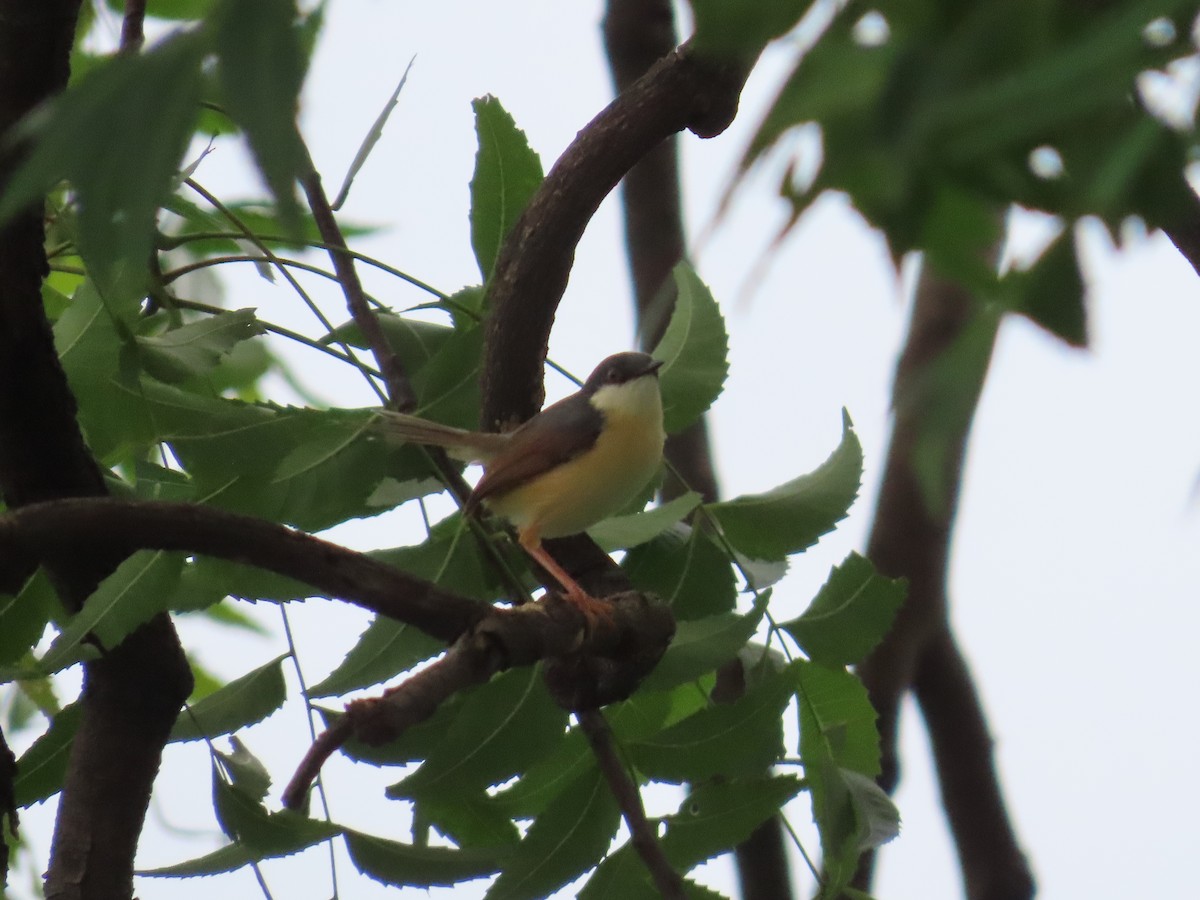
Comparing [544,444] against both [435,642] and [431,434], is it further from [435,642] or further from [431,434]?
[435,642]

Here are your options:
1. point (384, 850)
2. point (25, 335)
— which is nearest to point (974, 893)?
point (384, 850)

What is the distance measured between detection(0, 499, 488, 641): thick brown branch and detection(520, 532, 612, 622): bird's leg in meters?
0.34

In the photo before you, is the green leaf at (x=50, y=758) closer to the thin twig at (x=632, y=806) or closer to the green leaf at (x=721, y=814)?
the thin twig at (x=632, y=806)

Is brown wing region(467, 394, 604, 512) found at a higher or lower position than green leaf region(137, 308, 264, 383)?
higher

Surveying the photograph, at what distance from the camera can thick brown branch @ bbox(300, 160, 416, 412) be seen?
7.17 ft

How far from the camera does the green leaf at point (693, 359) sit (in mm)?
2410

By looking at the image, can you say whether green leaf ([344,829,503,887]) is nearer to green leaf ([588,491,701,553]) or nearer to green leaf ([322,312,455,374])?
green leaf ([588,491,701,553])

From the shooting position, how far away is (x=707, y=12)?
0.88m

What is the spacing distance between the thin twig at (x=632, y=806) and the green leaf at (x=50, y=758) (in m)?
0.86

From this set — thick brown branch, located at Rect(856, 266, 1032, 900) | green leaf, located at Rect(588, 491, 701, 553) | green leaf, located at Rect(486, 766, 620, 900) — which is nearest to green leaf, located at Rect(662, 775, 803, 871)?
green leaf, located at Rect(486, 766, 620, 900)

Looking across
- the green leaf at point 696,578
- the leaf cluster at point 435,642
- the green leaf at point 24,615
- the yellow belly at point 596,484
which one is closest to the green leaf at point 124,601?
the leaf cluster at point 435,642

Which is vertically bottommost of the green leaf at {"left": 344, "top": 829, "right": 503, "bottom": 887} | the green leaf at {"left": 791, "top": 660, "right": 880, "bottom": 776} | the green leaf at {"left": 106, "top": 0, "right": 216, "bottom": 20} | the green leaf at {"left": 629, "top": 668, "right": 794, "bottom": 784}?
the green leaf at {"left": 344, "top": 829, "right": 503, "bottom": 887}

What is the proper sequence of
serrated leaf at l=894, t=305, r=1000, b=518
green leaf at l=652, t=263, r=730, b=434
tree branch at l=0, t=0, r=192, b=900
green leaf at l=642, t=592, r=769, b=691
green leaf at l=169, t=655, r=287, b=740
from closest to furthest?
1. serrated leaf at l=894, t=305, r=1000, b=518
2. tree branch at l=0, t=0, r=192, b=900
3. green leaf at l=642, t=592, r=769, b=691
4. green leaf at l=169, t=655, r=287, b=740
5. green leaf at l=652, t=263, r=730, b=434

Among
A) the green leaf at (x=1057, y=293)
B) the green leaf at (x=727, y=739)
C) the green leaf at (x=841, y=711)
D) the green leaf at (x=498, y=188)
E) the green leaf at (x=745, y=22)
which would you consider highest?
the green leaf at (x=498, y=188)
